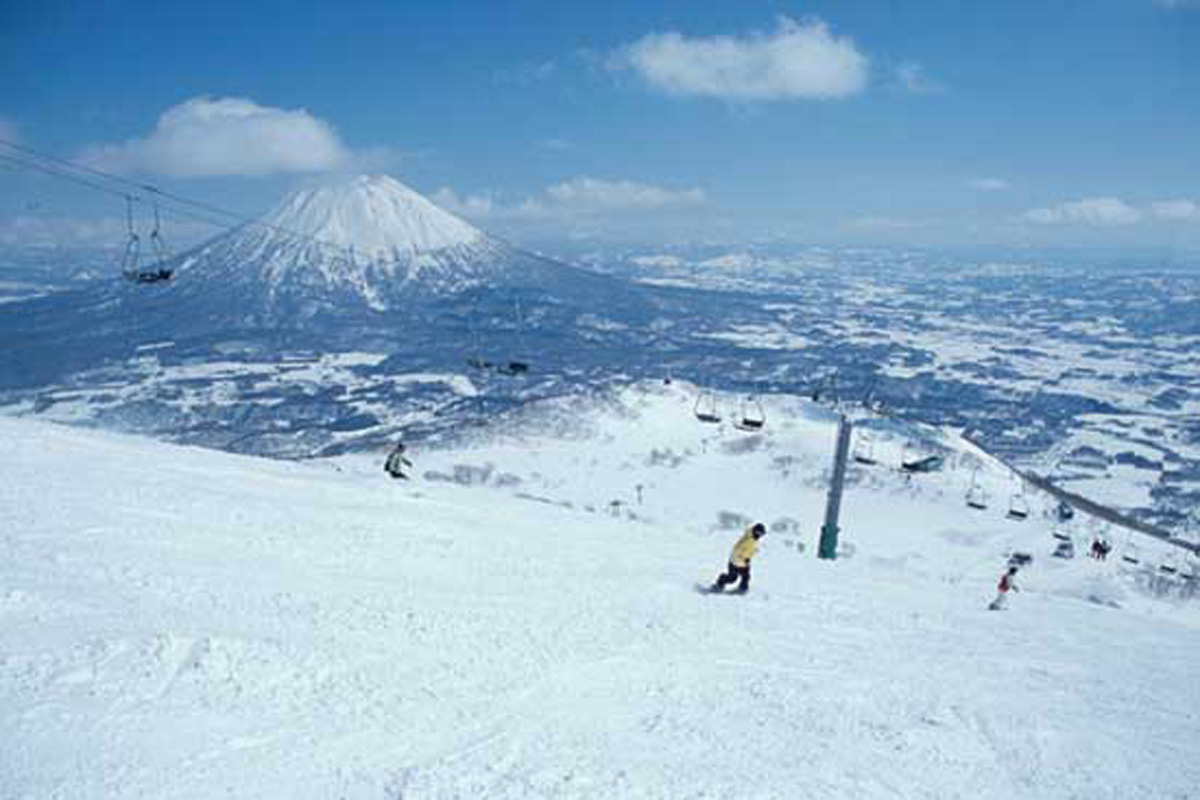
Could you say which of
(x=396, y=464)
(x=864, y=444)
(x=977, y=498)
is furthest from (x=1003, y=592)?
(x=864, y=444)

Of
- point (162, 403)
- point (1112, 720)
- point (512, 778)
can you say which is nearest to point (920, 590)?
point (1112, 720)

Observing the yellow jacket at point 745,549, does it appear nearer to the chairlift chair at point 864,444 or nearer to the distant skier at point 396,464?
the distant skier at point 396,464

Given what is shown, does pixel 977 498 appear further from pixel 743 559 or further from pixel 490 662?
pixel 490 662

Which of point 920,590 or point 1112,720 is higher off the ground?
point 1112,720

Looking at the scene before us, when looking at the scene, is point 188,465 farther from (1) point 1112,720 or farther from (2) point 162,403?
(2) point 162,403

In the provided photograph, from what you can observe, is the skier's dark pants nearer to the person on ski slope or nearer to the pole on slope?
the person on ski slope

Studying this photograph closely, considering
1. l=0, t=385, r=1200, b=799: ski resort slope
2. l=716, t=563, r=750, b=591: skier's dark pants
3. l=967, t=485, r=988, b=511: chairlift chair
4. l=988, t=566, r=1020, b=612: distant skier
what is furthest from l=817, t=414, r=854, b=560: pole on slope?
l=967, t=485, r=988, b=511: chairlift chair
